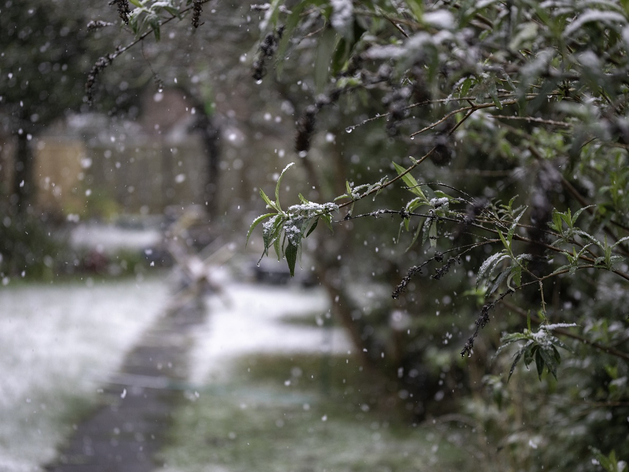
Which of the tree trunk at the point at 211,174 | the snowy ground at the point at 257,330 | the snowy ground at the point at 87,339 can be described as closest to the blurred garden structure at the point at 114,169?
the tree trunk at the point at 211,174

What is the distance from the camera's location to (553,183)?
2.59 ft

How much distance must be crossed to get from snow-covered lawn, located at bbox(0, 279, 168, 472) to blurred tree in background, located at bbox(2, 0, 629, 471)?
1.95 m

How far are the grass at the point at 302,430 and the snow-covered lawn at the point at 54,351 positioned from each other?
0.71 m

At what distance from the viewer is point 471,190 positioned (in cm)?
341

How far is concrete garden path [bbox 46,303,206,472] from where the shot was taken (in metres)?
3.29

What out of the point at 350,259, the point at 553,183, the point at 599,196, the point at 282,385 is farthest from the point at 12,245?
the point at 553,183

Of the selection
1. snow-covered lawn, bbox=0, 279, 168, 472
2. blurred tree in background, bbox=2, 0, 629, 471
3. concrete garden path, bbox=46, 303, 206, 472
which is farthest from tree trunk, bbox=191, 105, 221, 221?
concrete garden path, bbox=46, 303, 206, 472

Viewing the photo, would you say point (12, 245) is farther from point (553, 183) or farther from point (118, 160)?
point (553, 183)

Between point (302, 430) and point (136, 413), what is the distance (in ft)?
3.58

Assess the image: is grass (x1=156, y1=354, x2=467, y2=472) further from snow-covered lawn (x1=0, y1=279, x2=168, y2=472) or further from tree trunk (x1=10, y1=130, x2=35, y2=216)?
tree trunk (x1=10, y1=130, x2=35, y2=216)

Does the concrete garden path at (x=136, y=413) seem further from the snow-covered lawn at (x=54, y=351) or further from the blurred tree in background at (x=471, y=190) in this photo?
the blurred tree in background at (x=471, y=190)

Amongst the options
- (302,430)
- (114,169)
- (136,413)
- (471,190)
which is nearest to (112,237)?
(114,169)

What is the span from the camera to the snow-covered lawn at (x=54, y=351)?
3461mm

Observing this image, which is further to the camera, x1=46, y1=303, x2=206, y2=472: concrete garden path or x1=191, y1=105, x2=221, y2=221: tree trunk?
x1=191, y1=105, x2=221, y2=221: tree trunk
